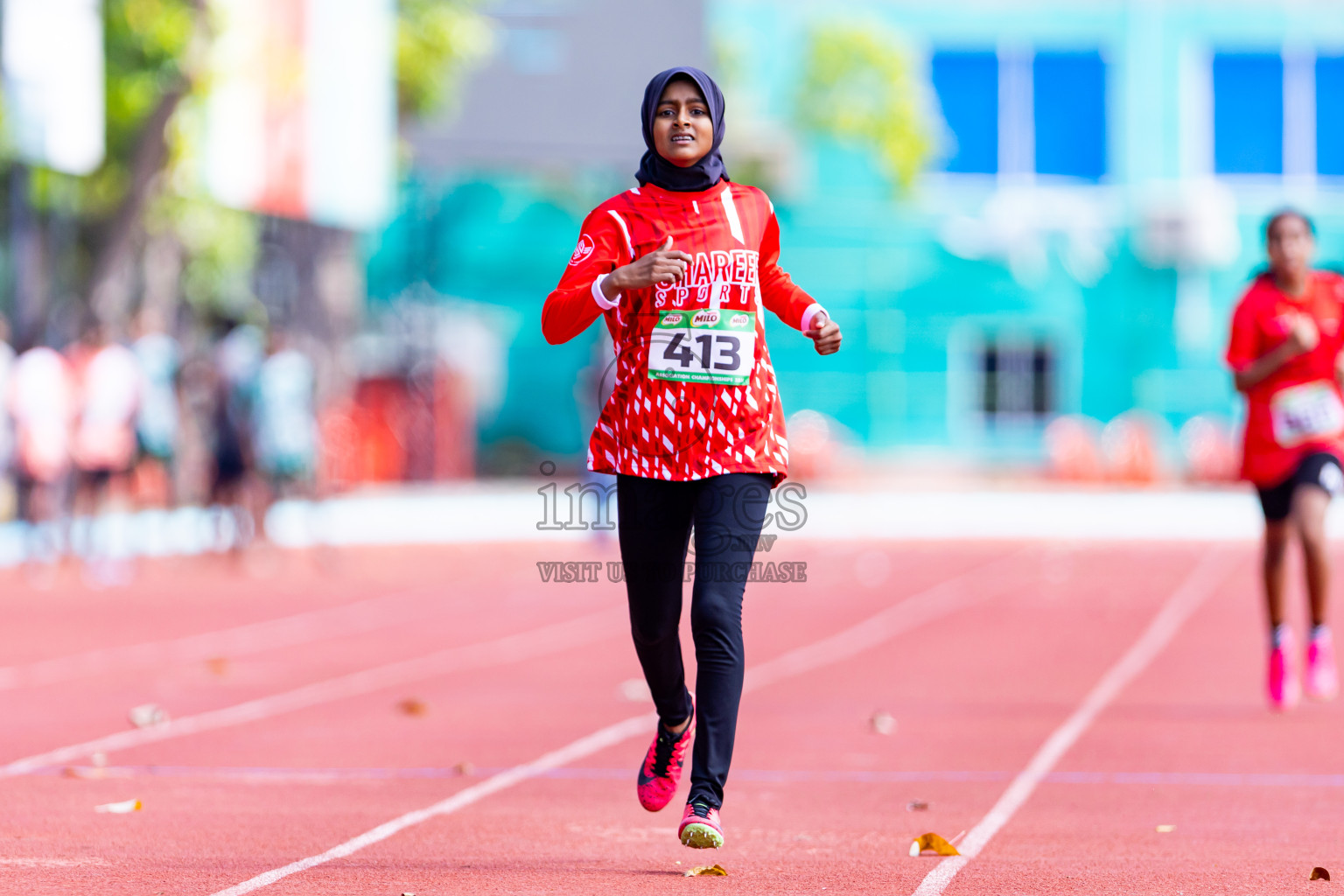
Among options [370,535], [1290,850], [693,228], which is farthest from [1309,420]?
[370,535]

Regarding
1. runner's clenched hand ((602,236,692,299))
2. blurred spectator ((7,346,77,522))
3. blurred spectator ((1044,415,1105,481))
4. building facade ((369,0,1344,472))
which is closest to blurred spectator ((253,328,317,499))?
blurred spectator ((7,346,77,522))

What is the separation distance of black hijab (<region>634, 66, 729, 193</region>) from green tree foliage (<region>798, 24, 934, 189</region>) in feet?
112

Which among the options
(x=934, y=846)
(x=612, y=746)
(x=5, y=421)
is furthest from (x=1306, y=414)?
(x=5, y=421)

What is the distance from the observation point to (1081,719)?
31.4ft

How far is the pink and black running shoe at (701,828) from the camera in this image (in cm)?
597

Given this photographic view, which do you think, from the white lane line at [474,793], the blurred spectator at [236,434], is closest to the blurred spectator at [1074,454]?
the blurred spectator at [236,434]

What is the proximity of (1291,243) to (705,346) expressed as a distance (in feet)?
13.1

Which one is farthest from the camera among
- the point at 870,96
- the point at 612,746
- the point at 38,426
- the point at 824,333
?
the point at 870,96

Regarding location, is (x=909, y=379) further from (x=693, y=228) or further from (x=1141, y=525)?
(x=693, y=228)

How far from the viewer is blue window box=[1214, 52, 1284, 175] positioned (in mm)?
41812

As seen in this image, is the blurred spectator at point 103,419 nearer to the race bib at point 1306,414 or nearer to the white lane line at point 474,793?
the white lane line at point 474,793

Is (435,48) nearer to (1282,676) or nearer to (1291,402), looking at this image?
(1291,402)

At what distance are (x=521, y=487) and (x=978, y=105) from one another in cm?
1231

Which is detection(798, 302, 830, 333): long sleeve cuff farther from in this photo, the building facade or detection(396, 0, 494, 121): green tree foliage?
the building facade
